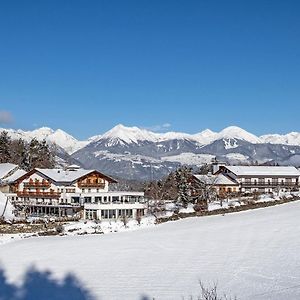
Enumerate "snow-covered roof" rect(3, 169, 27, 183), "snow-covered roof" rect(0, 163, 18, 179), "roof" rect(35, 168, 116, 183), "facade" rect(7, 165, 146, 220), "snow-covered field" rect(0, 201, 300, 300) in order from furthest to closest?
"snow-covered roof" rect(0, 163, 18, 179) < "snow-covered roof" rect(3, 169, 27, 183) < "roof" rect(35, 168, 116, 183) < "facade" rect(7, 165, 146, 220) < "snow-covered field" rect(0, 201, 300, 300)

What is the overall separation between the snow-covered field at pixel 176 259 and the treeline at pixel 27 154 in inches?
1727

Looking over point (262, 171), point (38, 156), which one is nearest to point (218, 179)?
point (262, 171)

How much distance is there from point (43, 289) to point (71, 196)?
34.8m

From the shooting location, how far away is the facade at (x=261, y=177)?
244 feet

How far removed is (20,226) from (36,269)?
18.7 metres

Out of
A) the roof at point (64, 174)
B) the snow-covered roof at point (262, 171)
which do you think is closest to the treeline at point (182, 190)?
the roof at point (64, 174)

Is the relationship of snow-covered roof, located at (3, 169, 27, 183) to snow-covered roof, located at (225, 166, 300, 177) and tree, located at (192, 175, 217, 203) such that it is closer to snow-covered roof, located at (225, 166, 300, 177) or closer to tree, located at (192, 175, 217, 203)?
tree, located at (192, 175, 217, 203)

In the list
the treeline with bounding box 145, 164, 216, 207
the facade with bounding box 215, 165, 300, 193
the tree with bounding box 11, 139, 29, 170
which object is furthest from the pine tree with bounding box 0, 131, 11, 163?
the facade with bounding box 215, 165, 300, 193

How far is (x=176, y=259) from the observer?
99.7 ft

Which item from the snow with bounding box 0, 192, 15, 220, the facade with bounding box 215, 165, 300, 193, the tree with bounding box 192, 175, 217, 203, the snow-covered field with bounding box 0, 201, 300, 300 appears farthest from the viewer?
the facade with bounding box 215, 165, 300, 193

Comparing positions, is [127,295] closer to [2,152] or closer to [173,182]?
[173,182]

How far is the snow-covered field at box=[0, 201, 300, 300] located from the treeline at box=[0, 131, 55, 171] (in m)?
43.9

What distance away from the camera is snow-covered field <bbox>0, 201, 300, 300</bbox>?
24.0 m

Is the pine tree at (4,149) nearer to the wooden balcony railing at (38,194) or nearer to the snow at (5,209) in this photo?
the wooden balcony railing at (38,194)
